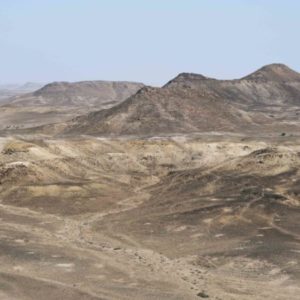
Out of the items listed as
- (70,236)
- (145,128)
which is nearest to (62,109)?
(145,128)

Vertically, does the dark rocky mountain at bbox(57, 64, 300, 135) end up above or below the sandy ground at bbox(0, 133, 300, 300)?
above

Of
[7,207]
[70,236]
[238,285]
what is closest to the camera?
[238,285]

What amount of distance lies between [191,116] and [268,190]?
59435mm

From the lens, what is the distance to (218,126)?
123m

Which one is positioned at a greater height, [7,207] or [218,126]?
[218,126]

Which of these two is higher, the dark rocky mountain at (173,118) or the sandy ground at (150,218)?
the dark rocky mountain at (173,118)

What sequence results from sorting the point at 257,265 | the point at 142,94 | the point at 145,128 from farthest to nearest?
1. the point at 142,94
2. the point at 145,128
3. the point at 257,265

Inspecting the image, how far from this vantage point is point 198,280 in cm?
4181

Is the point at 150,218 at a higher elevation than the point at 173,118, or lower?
lower

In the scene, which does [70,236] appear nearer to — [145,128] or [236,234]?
[236,234]

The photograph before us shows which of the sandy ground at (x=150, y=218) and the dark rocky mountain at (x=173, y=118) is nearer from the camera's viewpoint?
the sandy ground at (x=150, y=218)

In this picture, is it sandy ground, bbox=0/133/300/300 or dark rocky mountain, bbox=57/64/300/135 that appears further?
dark rocky mountain, bbox=57/64/300/135

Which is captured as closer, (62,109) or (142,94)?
(142,94)

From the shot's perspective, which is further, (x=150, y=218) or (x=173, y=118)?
(x=173, y=118)
